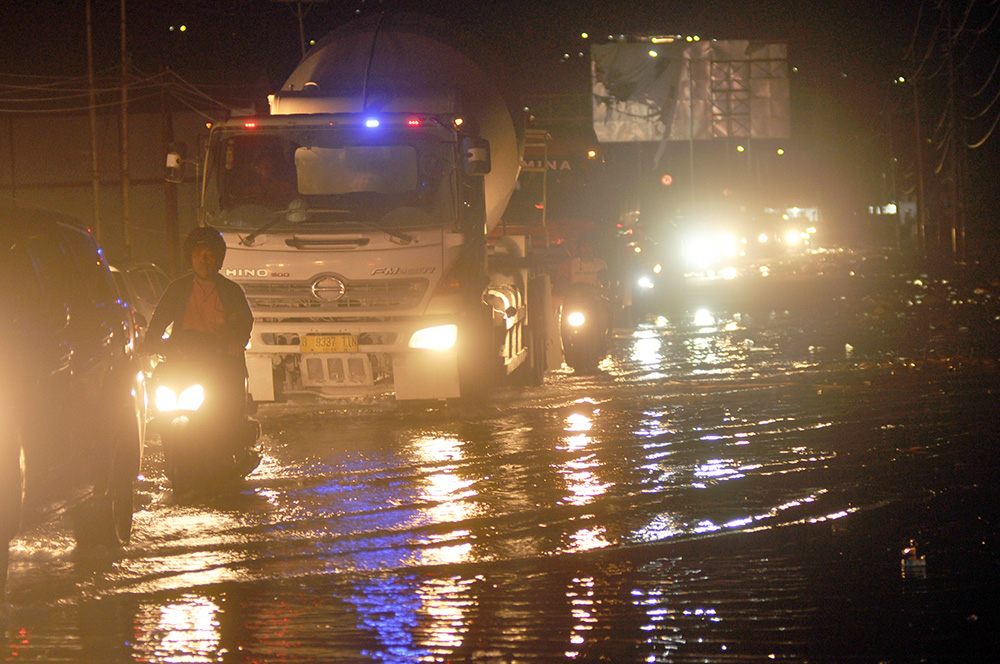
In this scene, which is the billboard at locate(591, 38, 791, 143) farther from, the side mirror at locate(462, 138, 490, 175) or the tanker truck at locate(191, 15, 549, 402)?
the tanker truck at locate(191, 15, 549, 402)

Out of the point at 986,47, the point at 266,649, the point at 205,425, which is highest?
the point at 986,47

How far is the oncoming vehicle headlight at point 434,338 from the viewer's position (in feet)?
38.7

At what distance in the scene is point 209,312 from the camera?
30.3ft

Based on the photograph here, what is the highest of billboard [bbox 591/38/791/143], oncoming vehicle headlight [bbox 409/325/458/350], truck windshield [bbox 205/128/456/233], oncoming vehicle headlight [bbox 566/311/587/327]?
billboard [bbox 591/38/791/143]

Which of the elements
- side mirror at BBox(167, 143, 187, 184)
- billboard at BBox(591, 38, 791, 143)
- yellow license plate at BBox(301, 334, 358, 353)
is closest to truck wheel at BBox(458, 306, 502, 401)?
yellow license plate at BBox(301, 334, 358, 353)

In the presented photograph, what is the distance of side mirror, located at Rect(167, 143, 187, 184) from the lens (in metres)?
11.8

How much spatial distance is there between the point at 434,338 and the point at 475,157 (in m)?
1.71

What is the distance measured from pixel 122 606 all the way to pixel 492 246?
8.82m

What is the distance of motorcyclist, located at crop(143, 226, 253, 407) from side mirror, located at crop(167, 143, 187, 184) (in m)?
2.58

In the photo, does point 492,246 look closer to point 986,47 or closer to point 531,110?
point 531,110

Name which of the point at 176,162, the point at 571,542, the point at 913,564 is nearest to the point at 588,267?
the point at 176,162

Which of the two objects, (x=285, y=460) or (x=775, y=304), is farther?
(x=775, y=304)

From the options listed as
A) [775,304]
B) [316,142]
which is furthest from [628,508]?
[775,304]

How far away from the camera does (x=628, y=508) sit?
26.2 feet
